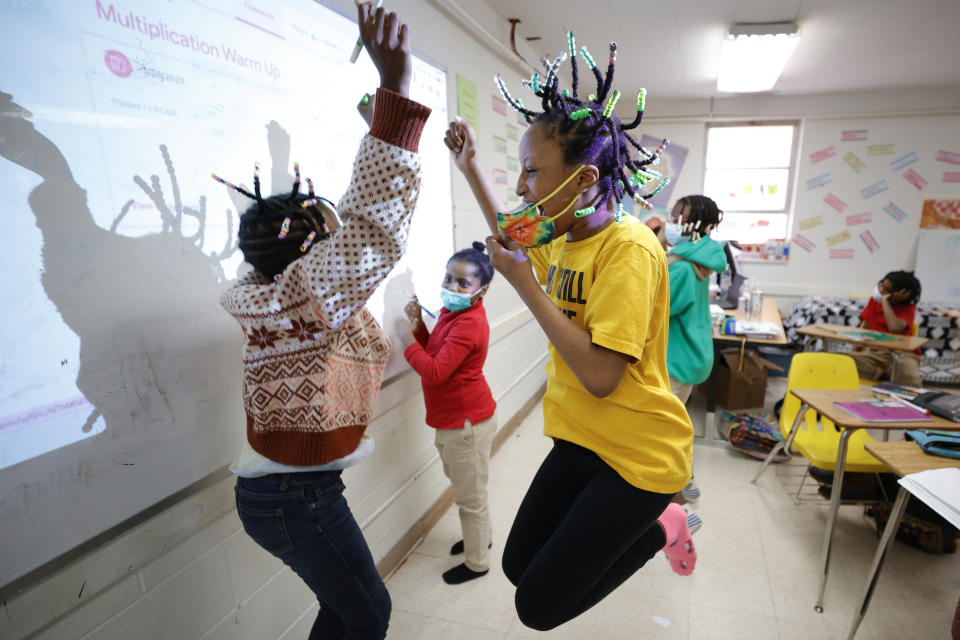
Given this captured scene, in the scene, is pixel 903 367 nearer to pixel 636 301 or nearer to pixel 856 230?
pixel 856 230

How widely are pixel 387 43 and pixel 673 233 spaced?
6.95ft

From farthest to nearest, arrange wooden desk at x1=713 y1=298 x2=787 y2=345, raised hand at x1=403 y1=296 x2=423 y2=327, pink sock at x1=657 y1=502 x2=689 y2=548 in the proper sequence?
wooden desk at x1=713 y1=298 x2=787 y2=345 → raised hand at x1=403 y1=296 x2=423 y2=327 → pink sock at x1=657 y1=502 x2=689 y2=548

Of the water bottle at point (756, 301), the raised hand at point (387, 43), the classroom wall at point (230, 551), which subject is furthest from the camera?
the water bottle at point (756, 301)

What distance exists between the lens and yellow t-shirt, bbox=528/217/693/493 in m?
0.98

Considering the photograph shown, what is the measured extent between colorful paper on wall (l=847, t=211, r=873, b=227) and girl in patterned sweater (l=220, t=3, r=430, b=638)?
6.52 m

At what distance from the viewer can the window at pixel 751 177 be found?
5.75 m

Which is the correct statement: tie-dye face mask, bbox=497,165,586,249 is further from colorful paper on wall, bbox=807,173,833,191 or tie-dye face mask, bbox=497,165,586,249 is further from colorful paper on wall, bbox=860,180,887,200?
colorful paper on wall, bbox=860,180,887,200

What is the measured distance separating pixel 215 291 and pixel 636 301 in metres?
1.03

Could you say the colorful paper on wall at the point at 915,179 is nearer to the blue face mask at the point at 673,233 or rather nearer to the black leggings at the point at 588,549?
the blue face mask at the point at 673,233

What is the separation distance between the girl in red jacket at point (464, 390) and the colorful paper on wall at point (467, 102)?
3.13 ft

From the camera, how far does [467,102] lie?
2484mm

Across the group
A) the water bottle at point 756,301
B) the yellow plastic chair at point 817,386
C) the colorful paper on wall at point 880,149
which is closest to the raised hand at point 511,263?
the yellow plastic chair at point 817,386

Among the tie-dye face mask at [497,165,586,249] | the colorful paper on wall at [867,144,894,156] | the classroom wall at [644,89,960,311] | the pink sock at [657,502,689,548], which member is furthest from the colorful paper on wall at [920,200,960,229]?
the tie-dye face mask at [497,165,586,249]

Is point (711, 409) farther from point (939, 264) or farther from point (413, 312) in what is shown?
point (939, 264)
